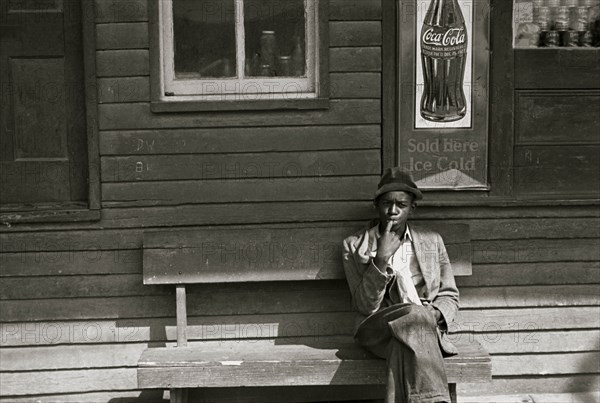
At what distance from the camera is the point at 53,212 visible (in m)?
5.96

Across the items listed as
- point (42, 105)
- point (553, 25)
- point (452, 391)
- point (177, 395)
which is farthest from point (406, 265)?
point (42, 105)

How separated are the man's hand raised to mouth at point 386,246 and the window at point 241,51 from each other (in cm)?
97

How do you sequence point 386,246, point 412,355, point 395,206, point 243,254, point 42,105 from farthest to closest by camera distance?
point 42,105 → point 243,254 → point 395,206 → point 386,246 → point 412,355

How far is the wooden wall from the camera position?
5938 mm

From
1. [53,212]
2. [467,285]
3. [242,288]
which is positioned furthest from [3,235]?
[467,285]

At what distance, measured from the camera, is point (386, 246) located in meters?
5.57

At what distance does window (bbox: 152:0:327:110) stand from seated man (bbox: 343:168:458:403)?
88 centimetres

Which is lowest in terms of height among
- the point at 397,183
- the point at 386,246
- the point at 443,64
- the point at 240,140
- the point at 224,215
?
the point at 386,246

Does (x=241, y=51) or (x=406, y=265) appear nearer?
(x=406, y=265)

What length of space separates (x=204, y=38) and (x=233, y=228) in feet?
3.94

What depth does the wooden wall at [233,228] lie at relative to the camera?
19.5 feet

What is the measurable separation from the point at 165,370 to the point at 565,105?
117 inches

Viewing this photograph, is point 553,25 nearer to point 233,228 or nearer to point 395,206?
point 395,206

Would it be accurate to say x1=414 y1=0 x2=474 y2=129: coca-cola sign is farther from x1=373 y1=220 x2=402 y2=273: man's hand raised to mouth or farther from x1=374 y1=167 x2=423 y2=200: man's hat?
x1=373 y1=220 x2=402 y2=273: man's hand raised to mouth
